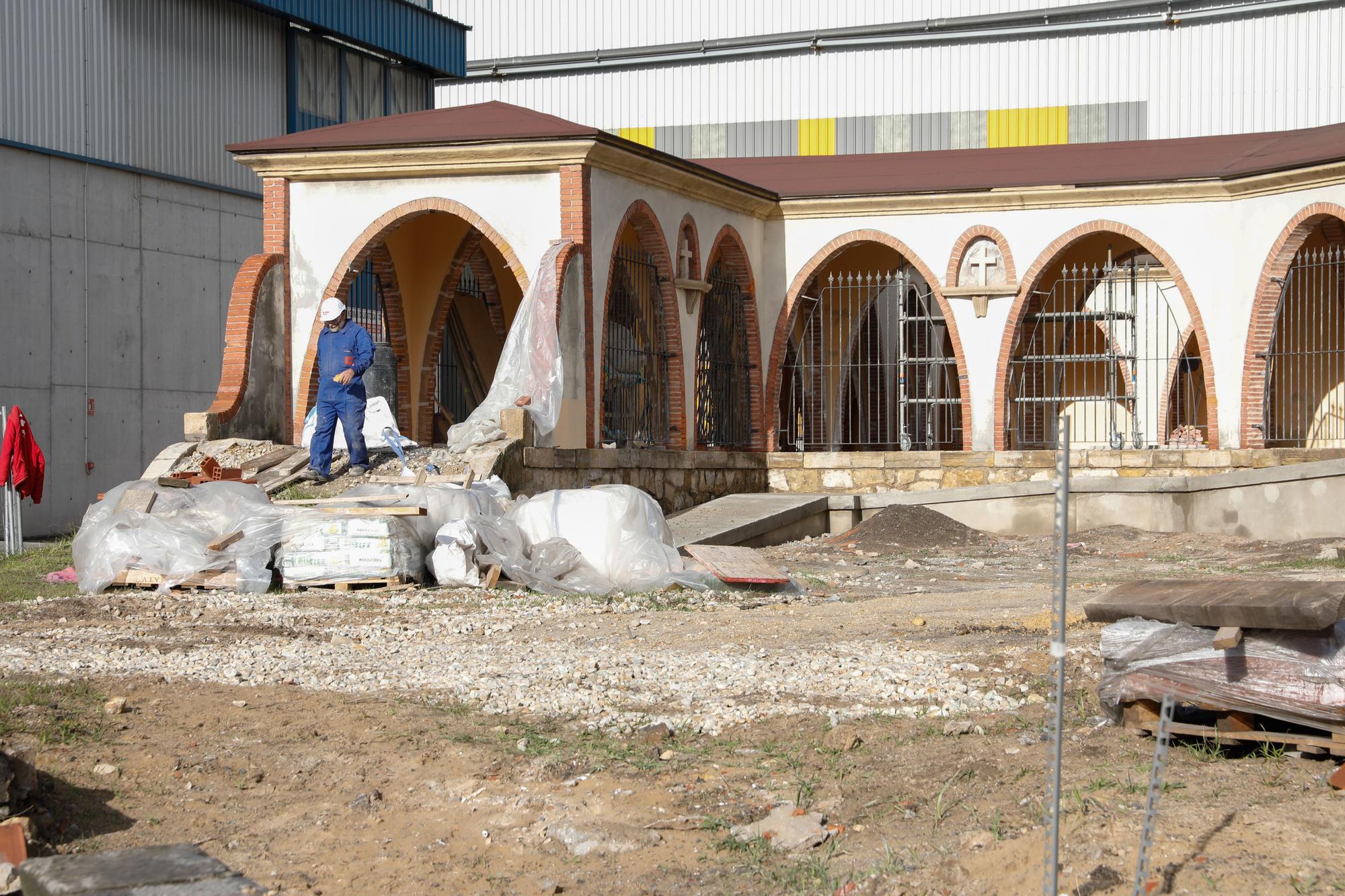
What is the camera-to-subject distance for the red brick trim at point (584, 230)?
16.2 metres

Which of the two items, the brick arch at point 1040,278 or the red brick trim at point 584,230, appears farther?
the brick arch at point 1040,278

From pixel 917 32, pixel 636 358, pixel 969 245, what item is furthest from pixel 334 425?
pixel 917 32

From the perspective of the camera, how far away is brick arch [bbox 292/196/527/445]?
55.6ft

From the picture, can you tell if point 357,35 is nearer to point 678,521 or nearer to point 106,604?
point 678,521

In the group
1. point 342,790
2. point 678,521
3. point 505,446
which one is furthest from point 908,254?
point 342,790

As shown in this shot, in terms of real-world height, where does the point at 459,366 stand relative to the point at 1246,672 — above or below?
above

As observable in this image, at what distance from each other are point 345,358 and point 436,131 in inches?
148

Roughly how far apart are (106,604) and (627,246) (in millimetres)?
9313

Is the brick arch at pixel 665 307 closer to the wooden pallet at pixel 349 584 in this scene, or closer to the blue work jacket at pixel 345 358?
the blue work jacket at pixel 345 358

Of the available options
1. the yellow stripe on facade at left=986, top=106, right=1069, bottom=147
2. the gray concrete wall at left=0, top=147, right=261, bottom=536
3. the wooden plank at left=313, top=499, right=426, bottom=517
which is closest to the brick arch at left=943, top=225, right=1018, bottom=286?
the yellow stripe on facade at left=986, top=106, right=1069, bottom=147

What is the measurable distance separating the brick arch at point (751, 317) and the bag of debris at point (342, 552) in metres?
9.35

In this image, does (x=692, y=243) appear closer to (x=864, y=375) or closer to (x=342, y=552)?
(x=864, y=375)

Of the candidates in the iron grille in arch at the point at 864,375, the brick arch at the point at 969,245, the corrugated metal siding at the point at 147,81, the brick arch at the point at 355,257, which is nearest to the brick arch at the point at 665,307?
the brick arch at the point at 355,257

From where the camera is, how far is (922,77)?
29438mm
